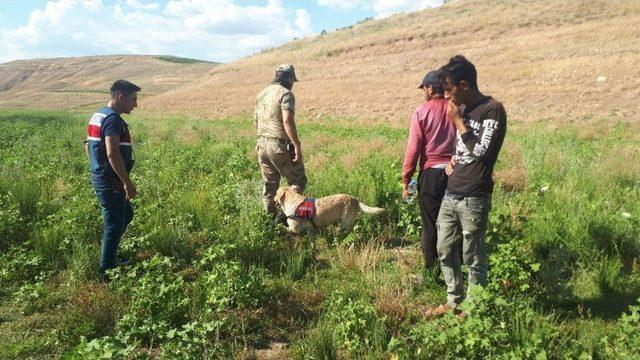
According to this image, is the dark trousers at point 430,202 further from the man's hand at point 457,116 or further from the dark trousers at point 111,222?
the dark trousers at point 111,222

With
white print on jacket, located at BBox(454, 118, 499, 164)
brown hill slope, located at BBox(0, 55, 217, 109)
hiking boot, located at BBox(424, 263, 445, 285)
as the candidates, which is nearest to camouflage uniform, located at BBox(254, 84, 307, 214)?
hiking boot, located at BBox(424, 263, 445, 285)

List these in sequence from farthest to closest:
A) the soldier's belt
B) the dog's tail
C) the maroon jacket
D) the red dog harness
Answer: the soldier's belt, the dog's tail, the red dog harness, the maroon jacket

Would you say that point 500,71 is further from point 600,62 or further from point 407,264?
point 407,264

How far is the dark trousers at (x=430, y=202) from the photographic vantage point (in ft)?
12.2

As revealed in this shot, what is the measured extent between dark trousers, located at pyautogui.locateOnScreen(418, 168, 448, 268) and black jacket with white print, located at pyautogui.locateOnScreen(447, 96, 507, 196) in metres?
0.62

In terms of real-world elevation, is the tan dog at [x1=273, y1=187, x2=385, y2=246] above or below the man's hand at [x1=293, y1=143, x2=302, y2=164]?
below

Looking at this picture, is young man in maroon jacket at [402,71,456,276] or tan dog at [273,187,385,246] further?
tan dog at [273,187,385,246]

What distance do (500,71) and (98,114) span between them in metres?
25.8

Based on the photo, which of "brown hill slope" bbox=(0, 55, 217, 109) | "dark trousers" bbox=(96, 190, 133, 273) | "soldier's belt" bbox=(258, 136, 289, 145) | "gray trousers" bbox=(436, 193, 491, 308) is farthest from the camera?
"brown hill slope" bbox=(0, 55, 217, 109)

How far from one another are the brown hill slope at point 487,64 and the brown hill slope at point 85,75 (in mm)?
24918

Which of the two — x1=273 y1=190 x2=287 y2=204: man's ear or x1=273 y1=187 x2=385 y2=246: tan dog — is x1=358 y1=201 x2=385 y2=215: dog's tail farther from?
x1=273 y1=190 x2=287 y2=204: man's ear

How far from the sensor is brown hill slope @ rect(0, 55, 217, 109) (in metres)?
67.8

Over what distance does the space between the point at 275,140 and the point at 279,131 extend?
0.12 meters

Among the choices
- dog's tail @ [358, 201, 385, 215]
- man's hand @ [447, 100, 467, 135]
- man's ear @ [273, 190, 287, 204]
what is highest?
man's hand @ [447, 100, 467, 135]
